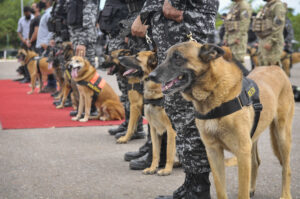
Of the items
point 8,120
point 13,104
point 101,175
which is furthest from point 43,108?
point 101,175

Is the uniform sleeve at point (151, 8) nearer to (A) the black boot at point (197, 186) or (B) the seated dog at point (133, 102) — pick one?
(A) the black boot at point (197, 186)

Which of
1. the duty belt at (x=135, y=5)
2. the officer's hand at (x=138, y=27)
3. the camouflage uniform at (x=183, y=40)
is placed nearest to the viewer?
the camouflage uniform at (x=183, y=40)

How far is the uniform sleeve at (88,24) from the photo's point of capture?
22.1ft

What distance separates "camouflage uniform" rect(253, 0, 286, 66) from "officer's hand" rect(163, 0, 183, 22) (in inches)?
222

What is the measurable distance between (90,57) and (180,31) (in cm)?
511

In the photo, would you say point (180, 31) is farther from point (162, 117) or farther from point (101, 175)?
point (101, 175)

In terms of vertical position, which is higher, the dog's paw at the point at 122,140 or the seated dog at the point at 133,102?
the seated dog at the point at 133,102

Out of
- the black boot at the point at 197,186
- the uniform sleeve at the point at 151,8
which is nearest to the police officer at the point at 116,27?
the uniform sleeve at the point at 151,8

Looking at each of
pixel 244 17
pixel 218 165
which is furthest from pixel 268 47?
pixel 218 165

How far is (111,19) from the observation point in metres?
5.40

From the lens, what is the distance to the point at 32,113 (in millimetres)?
7848

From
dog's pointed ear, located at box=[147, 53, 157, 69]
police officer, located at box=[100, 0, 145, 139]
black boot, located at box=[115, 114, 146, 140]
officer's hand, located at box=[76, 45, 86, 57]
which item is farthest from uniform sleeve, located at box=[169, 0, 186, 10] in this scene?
officer's hand, located at box=[76, 45, 86, 57]

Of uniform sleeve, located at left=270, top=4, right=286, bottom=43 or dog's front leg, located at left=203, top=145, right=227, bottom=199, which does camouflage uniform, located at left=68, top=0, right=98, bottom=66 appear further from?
dog's front leg, located at left=203, top=145, right=227, bottom=199

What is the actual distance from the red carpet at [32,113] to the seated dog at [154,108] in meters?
2.82
